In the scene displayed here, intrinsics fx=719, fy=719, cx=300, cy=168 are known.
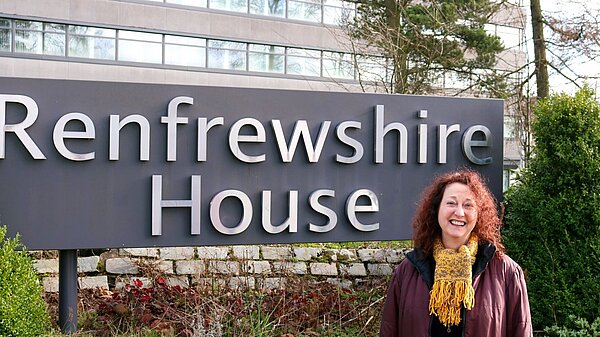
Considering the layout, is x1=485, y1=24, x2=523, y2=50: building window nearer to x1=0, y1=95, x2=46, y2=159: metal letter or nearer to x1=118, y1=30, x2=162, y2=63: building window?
x1=118, y1=30, x2=162, y2=63: building window

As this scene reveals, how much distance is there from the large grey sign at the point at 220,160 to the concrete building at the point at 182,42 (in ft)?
42.7

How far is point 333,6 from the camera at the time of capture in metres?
25.9

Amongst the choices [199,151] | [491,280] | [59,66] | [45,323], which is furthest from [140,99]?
[59,66]

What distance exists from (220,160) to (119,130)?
911 mm

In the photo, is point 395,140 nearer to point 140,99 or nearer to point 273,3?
point 140,99

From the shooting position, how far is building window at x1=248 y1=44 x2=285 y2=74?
25.1 metres

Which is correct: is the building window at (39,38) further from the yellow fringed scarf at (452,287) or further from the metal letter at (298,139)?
the yellow fringed scarf at (452,287)

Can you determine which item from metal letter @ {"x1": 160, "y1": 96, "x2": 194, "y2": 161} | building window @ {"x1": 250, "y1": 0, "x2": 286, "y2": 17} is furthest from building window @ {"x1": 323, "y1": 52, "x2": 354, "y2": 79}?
metal letter @ {"x1": 160, "y1": 96, "x2": 194, "y2": 161}

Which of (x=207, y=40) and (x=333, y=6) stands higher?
(x=333, y=6)

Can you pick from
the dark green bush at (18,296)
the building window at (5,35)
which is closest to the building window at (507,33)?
the building window at (5,35)

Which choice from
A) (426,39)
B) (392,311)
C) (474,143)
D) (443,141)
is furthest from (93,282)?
(426,39)

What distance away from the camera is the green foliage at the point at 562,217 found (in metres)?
6.18

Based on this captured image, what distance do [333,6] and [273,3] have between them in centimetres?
217

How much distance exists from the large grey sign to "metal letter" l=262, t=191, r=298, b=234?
0.04ft
